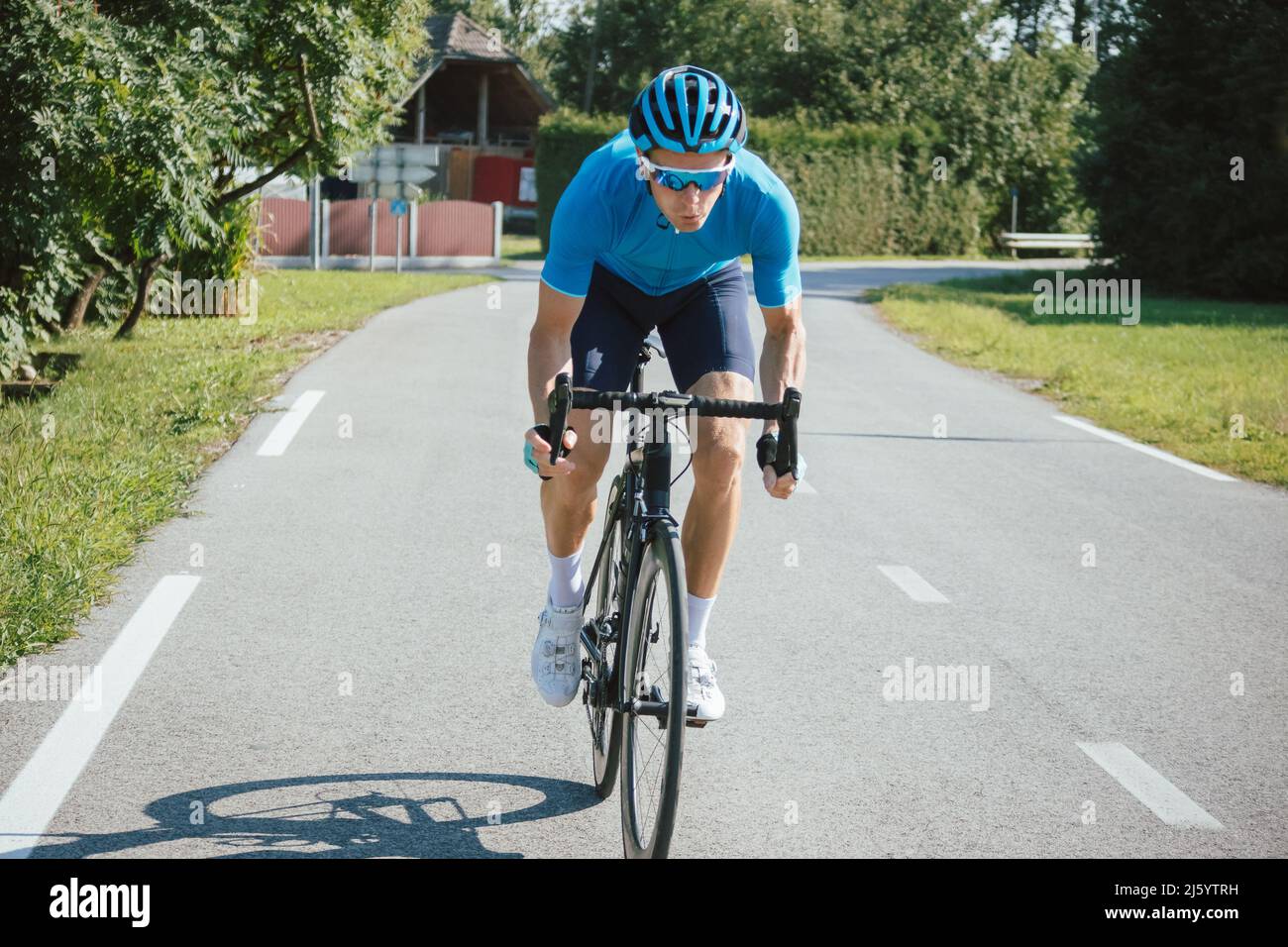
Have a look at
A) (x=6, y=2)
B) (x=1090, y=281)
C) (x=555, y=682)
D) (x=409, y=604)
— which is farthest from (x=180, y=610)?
(x=1090, y=281)

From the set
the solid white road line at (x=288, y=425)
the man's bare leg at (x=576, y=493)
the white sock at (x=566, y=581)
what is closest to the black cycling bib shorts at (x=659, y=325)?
the man's bare leg at (x=576, y=493)

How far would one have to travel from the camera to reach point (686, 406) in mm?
3625

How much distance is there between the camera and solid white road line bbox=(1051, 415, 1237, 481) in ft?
33.5

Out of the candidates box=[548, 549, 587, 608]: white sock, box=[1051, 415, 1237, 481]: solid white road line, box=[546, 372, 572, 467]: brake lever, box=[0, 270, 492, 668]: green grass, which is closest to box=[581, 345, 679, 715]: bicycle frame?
box=[546, 372, 572, 467]: brake lever

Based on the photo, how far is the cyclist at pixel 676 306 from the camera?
3703 millimetres

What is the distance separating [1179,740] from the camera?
15.9 feet

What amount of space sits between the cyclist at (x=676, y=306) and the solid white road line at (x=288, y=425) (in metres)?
5.39

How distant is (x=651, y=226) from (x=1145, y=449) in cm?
803

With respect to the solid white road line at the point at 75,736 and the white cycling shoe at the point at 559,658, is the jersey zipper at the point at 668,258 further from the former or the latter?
the solid white road line at the point at 75,736

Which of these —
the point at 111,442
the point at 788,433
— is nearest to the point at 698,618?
the point at 788,433

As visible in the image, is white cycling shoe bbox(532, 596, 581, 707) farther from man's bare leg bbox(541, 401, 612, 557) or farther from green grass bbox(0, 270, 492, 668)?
green grass bbox(0, 270, 492, 668)

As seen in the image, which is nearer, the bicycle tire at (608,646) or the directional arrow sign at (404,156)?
the bicycle tire at (608,646)

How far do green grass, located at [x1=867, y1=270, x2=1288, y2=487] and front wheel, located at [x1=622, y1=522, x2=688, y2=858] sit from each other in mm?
7398

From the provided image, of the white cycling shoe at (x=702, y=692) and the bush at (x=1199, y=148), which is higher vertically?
the bush at (x=1199, y=148)
